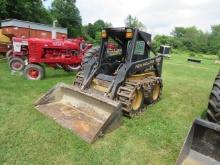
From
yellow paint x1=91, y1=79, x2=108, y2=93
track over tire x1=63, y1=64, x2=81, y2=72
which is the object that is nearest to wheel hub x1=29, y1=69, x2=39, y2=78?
track over tire x1=63, y1=64, x2=81, y2=72

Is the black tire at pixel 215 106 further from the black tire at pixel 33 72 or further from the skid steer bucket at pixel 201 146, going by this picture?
the black tire at pixel 33 72

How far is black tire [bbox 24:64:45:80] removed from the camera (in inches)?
282

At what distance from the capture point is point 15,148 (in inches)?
122

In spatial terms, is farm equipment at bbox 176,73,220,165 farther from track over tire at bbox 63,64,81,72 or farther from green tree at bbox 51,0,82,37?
green tree at bbox 51,0,82,37

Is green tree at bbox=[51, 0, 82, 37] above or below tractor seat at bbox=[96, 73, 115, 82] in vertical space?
above

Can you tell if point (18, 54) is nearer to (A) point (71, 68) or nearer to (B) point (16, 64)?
(B) point (16, 64)

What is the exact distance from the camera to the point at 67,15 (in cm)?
3972

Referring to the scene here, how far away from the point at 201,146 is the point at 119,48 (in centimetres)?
342

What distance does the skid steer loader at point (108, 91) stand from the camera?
3.86 meters

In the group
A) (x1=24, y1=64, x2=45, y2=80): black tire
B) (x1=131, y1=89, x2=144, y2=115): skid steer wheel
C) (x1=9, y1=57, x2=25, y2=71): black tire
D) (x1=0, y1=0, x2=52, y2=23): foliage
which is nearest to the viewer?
(x1=131, y1=89, x2=144, y2=115): skid steer wheel

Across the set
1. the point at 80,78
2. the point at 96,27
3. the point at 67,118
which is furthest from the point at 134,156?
the point at 96,27

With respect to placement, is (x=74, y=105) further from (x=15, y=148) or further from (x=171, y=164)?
(x=171, y=164)

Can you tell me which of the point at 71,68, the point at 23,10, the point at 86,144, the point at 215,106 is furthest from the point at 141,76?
the point at 23,10

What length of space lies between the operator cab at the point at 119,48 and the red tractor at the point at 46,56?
2871mm
